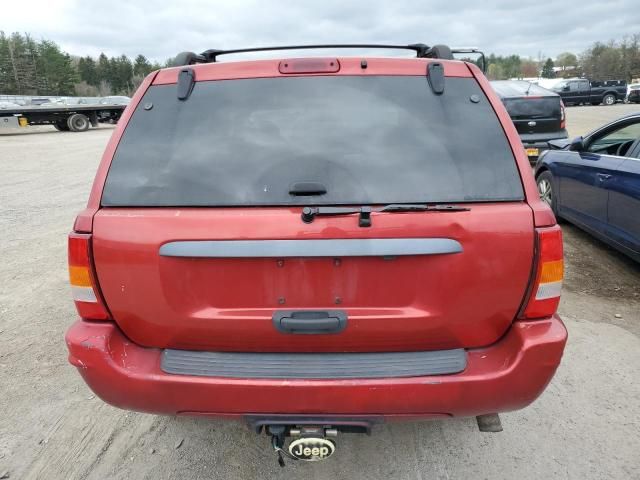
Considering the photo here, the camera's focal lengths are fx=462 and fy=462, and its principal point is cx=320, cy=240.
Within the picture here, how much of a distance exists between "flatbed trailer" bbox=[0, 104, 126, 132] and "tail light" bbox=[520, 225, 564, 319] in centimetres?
2744

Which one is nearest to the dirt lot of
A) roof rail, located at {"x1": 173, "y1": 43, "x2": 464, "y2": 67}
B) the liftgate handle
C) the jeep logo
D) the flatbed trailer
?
the jeep logo

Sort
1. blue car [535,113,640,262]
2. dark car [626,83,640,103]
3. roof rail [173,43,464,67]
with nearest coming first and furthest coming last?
roof rail [173,43,464,67] → blue car [535,113,640,262] → dark car [626,83,640,103]

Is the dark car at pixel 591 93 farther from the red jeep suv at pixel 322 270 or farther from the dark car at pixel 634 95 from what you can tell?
the red jeep suv at pixel 322 270

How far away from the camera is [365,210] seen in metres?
1.75

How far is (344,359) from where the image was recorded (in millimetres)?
1885

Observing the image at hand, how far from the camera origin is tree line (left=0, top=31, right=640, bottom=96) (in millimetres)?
75312

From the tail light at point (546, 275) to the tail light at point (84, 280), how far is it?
1.75 meters

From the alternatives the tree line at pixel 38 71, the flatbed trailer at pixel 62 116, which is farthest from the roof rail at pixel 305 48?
the tree line at pixel 38 71

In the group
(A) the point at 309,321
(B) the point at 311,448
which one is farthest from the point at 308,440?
(A) the point at 309,321

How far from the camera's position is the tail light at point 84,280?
1.87 metres

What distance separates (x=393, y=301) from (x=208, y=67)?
1.34 m

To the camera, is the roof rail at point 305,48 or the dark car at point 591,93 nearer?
the roof rail at point 305,48

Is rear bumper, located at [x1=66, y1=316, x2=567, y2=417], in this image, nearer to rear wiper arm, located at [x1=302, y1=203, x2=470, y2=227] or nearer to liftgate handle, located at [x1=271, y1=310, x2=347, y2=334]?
liftgate handle, located at [x1=271, y1=310, x2=347, y2=334]

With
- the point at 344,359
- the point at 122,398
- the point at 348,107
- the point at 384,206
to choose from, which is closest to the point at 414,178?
the point at 384,206
